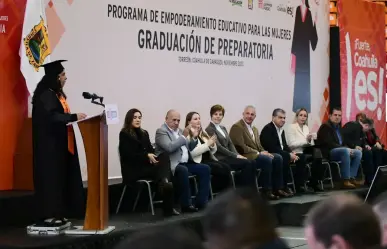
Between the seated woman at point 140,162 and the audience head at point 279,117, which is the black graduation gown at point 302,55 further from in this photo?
the seated woman at point 140,162

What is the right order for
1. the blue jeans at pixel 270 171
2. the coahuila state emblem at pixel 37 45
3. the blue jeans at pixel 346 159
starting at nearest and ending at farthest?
the coahuila state emblem at pixel 37 45 → the blue jeans at pixel 270 171 → the blue jeans at pixel 346 159

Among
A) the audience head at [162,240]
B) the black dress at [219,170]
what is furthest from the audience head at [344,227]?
the black dress at [219,170]

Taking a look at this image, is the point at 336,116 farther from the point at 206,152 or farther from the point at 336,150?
the point at 206,152

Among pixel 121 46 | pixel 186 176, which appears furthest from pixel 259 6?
pixel 186 176

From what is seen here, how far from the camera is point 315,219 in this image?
65.9 inches

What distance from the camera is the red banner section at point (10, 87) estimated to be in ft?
22.5

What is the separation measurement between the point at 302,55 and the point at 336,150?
77.1 inches

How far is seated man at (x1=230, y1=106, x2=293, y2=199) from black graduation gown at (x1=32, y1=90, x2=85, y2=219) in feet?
10.2

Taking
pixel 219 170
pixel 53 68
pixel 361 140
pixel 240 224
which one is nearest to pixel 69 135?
pixel 53 68

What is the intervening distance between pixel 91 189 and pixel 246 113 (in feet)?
10.7

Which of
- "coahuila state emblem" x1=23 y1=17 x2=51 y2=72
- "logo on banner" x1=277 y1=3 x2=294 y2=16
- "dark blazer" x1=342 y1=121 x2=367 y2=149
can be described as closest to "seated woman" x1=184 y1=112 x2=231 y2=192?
"coahuila state emblem" x1=23 y1=17 x2=51 y2=72

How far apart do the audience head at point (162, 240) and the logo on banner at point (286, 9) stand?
962 cm

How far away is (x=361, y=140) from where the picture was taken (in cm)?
1051

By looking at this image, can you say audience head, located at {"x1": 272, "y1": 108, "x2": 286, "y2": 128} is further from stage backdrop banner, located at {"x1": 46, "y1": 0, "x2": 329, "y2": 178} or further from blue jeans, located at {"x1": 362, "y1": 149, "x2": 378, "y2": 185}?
blue jeans, located at {"x1": 362, "y1": 149, "x2": 378, "y2": 185}
